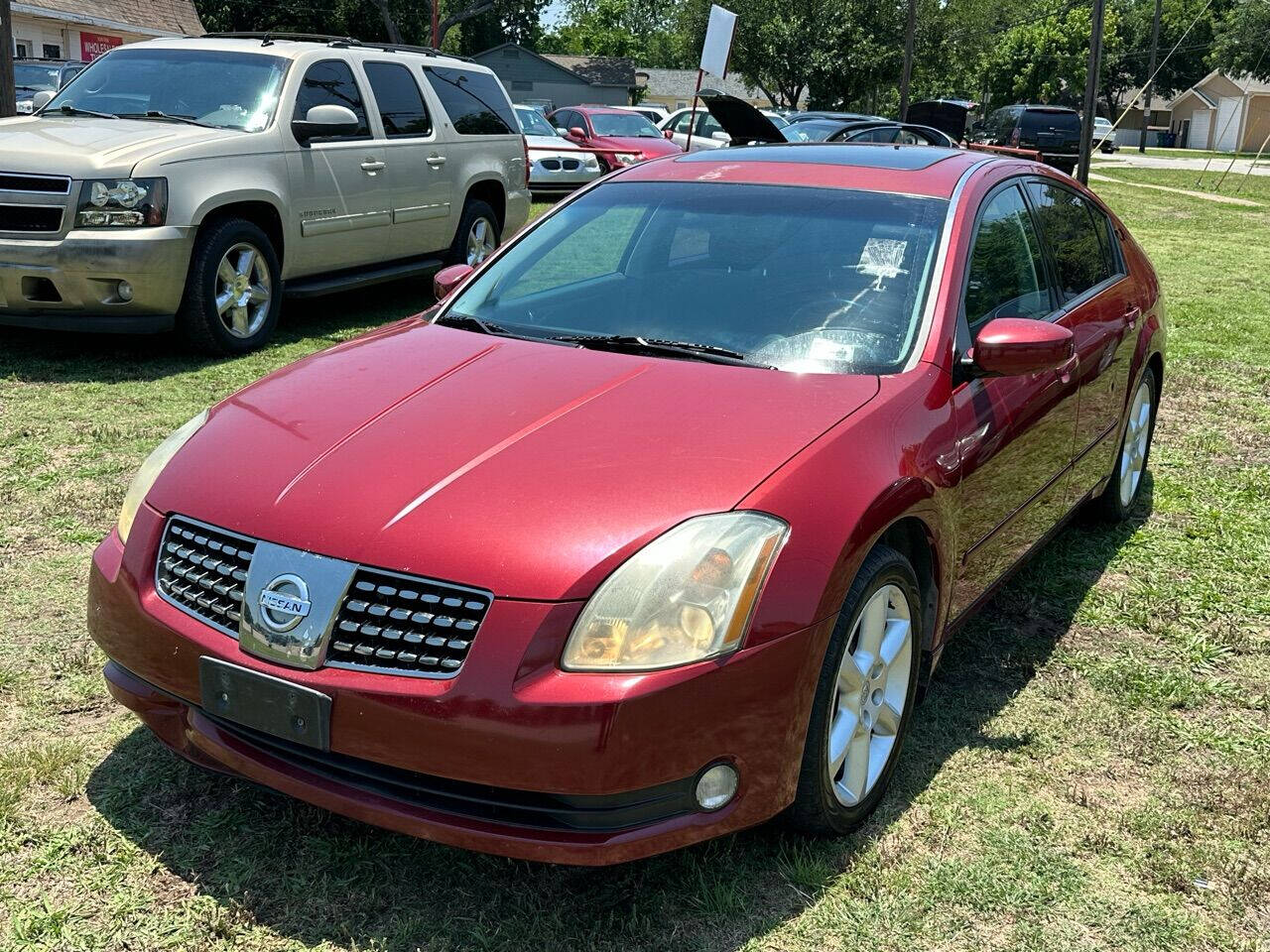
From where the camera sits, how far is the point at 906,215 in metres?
3.64

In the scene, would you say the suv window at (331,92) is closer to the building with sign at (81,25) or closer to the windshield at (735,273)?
the windshield at (735,273)

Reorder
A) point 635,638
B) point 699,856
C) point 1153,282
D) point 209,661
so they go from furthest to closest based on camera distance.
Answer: point 1153,282 < point 699,856 < point 209,661 < point 635,638

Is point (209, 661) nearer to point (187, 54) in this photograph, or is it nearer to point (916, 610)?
point (916, 610)

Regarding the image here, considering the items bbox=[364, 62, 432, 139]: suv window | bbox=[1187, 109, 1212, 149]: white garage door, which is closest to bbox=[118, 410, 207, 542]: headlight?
bbox=[364, 62, 432, 139]: suv window

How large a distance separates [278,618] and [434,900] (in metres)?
0.71

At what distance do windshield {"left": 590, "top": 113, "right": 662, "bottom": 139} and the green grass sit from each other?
54.1ft

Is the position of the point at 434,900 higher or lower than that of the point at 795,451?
lower

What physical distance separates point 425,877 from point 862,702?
1.07 metres

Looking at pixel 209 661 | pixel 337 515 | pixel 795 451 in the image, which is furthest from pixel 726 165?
pixel 209 661

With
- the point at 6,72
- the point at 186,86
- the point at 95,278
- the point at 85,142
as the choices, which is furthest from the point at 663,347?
the point at 6,72

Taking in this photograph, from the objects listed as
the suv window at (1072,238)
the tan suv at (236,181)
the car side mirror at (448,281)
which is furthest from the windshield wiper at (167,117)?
the suv window at (1072,238)

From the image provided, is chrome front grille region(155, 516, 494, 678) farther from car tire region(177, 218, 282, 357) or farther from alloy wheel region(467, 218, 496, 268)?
alloy wheel region(467, 218, 496, 268)

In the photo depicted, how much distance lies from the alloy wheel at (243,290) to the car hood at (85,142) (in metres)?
0.70

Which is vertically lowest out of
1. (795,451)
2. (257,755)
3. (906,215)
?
(257,755)
